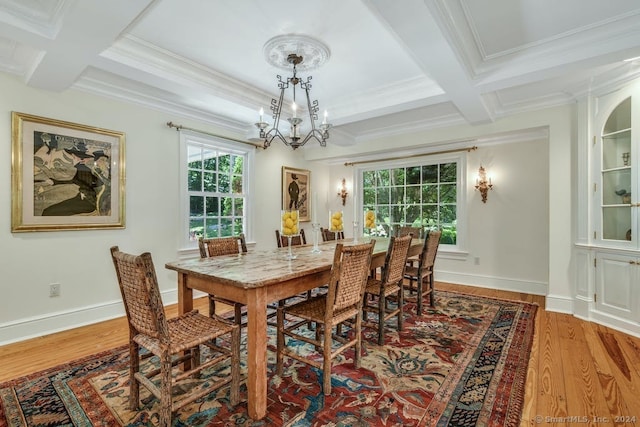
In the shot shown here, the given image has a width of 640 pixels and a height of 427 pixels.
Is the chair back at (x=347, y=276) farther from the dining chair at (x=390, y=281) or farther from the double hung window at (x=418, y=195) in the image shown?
the double hung window at (x=418, y=195)

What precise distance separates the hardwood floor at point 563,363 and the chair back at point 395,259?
1151 mm

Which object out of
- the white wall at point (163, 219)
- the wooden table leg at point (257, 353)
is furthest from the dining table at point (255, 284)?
the white wall at point (163, 219)

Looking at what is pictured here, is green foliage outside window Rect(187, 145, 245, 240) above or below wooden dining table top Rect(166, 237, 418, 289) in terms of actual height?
above

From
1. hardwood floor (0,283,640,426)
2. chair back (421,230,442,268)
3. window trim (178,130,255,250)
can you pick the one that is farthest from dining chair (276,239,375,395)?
window trim (178,130,255,250)

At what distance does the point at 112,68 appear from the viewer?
2.53m

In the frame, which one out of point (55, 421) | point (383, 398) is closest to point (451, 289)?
point (383, 398)

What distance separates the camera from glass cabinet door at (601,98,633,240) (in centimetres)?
296

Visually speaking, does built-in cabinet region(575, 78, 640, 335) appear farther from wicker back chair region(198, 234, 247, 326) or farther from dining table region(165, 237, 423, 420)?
wicker back chair region(198, 234, 247, 326)

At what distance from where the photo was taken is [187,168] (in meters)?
3.94

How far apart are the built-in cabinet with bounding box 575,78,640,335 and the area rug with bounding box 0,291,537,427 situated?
3.96ft

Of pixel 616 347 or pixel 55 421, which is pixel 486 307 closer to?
pixel 616 347

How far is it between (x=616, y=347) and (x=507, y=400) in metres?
1.59

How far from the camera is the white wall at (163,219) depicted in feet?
9.09

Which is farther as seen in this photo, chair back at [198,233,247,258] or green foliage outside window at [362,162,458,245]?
green foliage outside window at [362,162,458,245]
